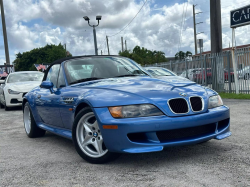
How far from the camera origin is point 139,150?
3.18 metres

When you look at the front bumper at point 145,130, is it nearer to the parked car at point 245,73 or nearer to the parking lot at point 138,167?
the parking lot at point 138,167

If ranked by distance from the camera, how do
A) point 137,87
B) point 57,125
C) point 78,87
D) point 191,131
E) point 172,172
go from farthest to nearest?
point 57,125, point 78,87, point 137,87, point 191,131, point 172,172

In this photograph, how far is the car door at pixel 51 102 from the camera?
14.3 feet

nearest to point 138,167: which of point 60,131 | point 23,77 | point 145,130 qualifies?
point 145,130

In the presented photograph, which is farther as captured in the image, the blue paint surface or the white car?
the white car

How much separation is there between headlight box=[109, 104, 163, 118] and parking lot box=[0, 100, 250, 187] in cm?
58

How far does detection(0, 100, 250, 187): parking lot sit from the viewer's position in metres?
2.91

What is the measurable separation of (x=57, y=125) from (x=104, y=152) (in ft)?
4.21

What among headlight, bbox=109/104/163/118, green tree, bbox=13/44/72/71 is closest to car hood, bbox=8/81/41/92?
headlight, bbox=109/104/163/118

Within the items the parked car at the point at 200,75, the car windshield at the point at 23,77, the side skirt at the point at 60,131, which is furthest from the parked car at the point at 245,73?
the side skirt at the point at 60,131

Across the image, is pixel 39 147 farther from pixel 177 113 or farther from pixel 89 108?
pixel 177 113

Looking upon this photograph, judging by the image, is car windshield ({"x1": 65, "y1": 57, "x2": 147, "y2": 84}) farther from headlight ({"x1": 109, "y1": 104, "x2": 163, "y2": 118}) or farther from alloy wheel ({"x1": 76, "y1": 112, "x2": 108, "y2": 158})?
headlight ({"x1": 109, "y1": 104, "x2": 163, "y2": 118})

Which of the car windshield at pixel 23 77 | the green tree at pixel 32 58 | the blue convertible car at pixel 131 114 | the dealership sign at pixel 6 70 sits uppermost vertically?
the green tree at pixel 32 58

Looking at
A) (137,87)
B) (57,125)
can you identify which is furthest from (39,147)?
(137,87)
